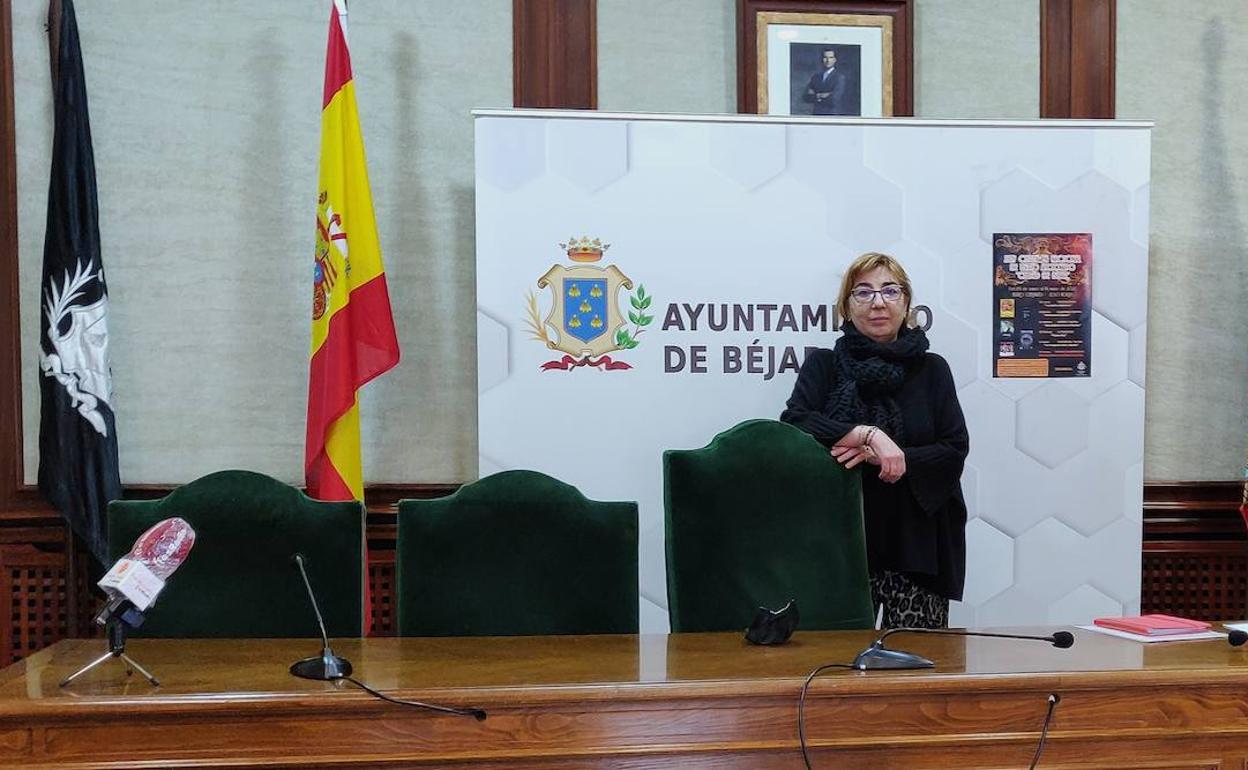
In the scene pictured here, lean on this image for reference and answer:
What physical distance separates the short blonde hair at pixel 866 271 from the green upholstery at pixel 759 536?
586 millimetres

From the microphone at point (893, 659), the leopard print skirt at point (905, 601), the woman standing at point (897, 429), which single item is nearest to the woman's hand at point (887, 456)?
the woman standing at point (897, 429)

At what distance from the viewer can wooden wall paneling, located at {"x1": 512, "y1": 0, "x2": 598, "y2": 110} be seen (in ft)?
11.3

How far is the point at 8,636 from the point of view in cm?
329

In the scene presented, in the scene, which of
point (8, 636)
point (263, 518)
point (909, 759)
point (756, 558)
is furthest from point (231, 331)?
point (909, 759)

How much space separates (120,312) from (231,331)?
1.13 feet

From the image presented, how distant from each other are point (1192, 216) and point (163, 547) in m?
3.45

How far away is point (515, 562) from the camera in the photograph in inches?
90.4

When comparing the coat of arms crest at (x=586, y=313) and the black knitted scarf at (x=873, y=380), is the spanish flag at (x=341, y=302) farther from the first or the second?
the black knitted scarf at (x=873, y=380)

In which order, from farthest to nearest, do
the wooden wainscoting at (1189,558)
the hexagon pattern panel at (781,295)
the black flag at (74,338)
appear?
the wooden wainscoting at (1189,558)
the black flag at (74,338)
the hexagon pattern panel at (781,295)

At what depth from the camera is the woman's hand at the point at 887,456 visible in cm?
259

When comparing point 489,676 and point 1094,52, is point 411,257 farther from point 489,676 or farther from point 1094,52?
point 1094,52

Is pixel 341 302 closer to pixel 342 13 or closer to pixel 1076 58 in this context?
pixel 342 13

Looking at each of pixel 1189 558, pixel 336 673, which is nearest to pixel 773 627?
pixel 336 673

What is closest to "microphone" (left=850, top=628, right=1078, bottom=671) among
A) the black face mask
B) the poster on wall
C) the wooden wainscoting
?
the black face mask
